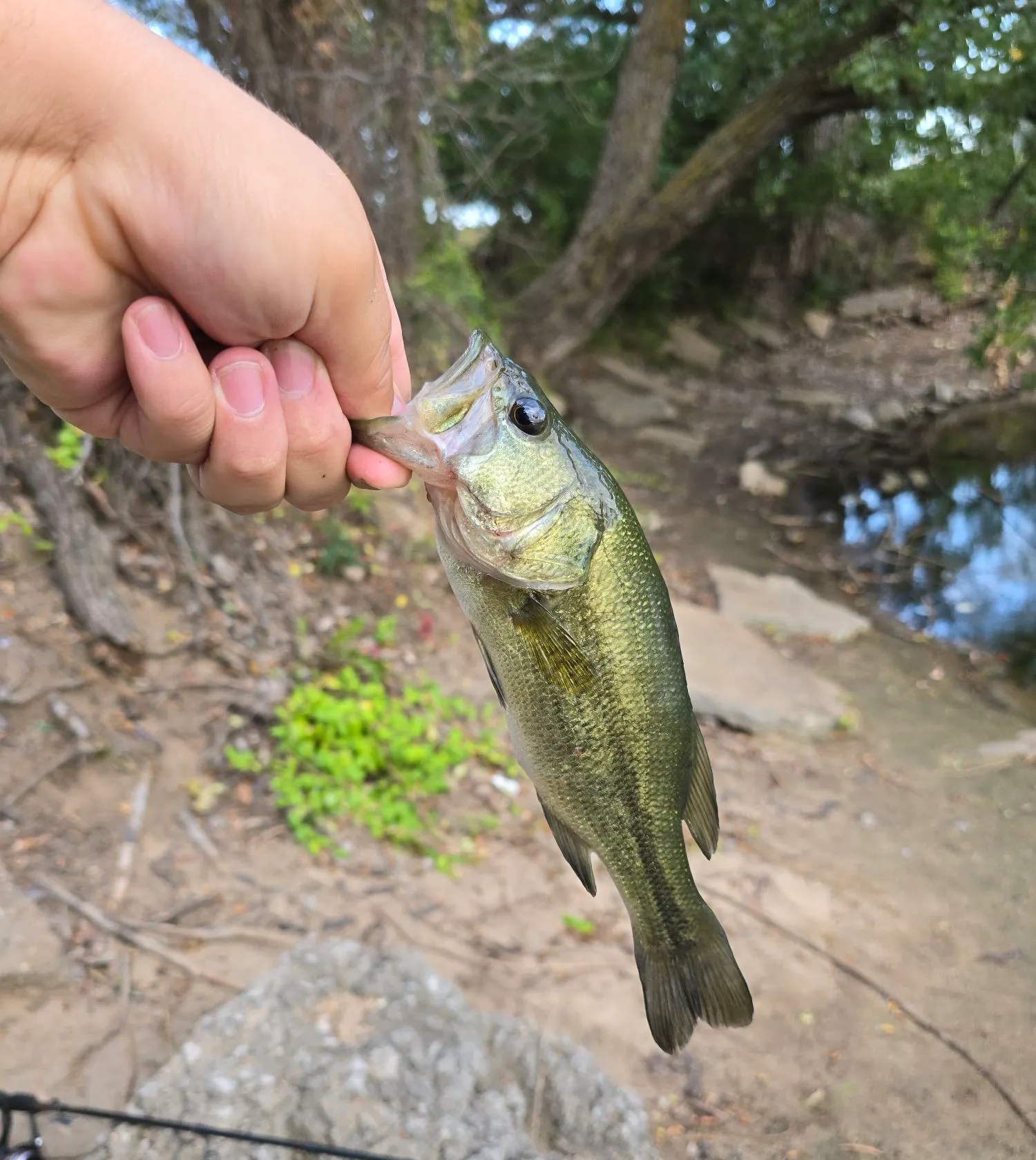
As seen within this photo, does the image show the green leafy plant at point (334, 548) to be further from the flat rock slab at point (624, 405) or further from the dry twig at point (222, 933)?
the flat rock slab at point (624, 405)

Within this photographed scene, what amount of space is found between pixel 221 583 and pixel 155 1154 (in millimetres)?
2962

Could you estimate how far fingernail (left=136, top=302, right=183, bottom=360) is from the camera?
4.47ft

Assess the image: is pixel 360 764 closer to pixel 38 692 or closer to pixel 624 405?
pixel 38 692

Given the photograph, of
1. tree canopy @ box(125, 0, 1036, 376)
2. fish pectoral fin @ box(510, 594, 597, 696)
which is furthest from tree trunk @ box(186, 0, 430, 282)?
fish pectoral fin @ box(510, 594, 597, 696)

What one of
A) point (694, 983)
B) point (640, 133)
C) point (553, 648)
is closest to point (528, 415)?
point (553, 648)

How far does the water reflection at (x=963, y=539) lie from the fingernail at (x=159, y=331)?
7504mm

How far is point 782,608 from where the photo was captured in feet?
24.1

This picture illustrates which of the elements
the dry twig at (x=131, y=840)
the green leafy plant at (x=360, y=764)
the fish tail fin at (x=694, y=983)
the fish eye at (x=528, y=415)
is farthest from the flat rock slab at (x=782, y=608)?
the fish eye at (x=528, y=415)

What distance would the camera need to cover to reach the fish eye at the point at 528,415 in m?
1.63

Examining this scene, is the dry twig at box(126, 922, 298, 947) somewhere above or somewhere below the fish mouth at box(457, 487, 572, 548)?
below

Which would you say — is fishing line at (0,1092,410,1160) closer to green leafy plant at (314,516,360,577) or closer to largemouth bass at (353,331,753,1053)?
largemouth bass at (353,331,753,1053)

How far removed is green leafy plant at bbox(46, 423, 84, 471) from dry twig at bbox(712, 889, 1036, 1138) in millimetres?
3917

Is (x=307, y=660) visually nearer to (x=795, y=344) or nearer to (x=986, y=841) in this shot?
(x=986, y=841)

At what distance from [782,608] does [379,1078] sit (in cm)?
579
